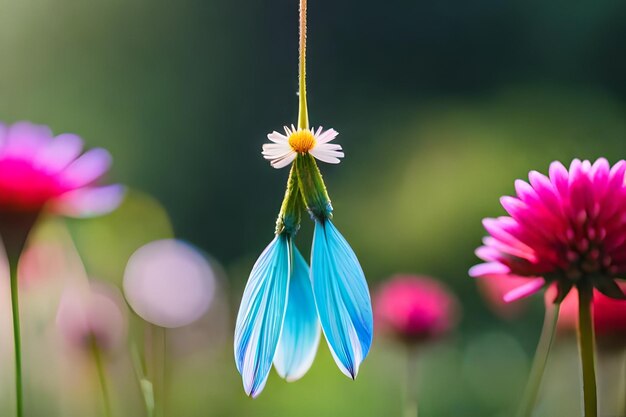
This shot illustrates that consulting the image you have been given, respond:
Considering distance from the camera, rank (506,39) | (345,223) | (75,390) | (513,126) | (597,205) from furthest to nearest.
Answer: (506,39)
(513,126)
(345,223)
(75,390)
(597,205)

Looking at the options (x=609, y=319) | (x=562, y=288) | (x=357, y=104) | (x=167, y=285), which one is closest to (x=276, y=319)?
(x=562, y=288)

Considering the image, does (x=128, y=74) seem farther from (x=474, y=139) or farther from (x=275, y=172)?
(x=474, y=139)

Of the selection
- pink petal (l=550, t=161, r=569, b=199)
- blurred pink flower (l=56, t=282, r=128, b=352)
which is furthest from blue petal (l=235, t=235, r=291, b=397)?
blurred pink flower (l=56, t=282, r=128, b=352)

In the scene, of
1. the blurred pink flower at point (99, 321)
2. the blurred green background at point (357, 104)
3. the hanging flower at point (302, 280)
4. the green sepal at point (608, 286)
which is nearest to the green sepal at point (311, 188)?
the hanging flower at point (302, 280)

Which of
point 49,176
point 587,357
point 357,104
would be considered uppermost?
point 357,104

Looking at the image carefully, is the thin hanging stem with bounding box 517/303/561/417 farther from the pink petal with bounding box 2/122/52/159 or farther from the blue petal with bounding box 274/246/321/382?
the pink petal with bounding box 2/122/52/159

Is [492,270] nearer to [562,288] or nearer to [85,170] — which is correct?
[562,288]

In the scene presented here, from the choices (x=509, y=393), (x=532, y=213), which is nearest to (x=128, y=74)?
(x=509, y=393)
